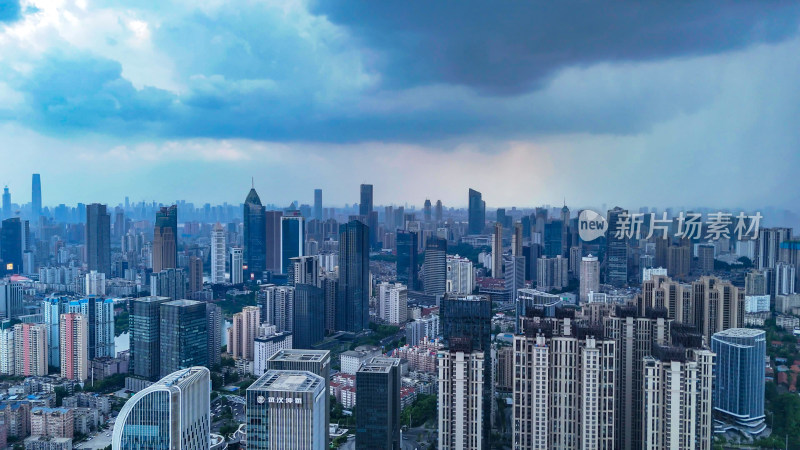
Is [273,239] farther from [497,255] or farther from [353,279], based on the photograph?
[497,255]

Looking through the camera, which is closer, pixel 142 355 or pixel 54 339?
pixel 142 355

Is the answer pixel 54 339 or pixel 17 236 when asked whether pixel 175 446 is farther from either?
pixel 17 236

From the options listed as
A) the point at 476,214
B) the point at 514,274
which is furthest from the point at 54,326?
the point at 514,274

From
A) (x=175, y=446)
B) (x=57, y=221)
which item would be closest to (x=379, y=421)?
(x=175, y=446)

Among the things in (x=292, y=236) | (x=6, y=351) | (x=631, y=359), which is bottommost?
(x=6, y=351)

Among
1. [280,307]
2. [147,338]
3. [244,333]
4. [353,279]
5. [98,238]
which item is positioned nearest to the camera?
[147,338]

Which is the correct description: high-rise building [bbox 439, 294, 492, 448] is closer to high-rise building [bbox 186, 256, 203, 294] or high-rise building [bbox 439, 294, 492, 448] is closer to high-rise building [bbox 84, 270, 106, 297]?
high-rise building [bbox 186, 256, 203, 294]

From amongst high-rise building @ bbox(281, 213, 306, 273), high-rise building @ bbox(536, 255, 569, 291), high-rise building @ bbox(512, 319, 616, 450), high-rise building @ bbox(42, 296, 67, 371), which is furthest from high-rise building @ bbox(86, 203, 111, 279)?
high-rise building @ bbox(512, 319, 616, 450)
